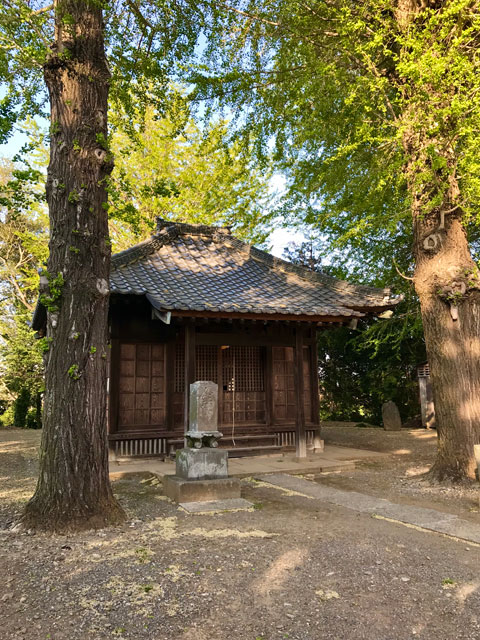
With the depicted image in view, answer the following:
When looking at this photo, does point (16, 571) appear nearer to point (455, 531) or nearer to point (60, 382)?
point (60, 382)

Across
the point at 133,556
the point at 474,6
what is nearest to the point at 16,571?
the point at 133,556

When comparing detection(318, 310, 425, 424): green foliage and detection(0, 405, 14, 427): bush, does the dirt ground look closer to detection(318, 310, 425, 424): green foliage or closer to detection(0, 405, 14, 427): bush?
detection(318, 310, 425, 424): green foliage

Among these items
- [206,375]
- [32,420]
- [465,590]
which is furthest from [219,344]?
[32,420]

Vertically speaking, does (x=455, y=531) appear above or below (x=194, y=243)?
below

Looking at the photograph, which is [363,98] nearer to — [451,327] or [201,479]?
[451,327]

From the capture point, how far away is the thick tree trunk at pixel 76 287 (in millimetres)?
4738

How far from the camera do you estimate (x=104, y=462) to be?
16.4 ft

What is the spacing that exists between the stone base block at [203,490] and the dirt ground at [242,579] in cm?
41

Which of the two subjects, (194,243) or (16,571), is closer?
(16,571)

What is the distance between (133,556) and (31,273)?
19449 millimetres

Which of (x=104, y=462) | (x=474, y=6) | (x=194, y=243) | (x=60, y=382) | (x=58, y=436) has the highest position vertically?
(x=474, y=6)

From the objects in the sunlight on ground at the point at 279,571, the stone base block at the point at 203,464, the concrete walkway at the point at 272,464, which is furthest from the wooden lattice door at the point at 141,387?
the sunlight on ground at the point at 279,571

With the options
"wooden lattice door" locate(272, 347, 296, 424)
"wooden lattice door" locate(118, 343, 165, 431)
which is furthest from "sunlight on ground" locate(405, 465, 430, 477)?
"wooden lattice door" locate(118, 343, 165, 431)

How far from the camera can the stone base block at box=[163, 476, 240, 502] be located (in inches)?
238
